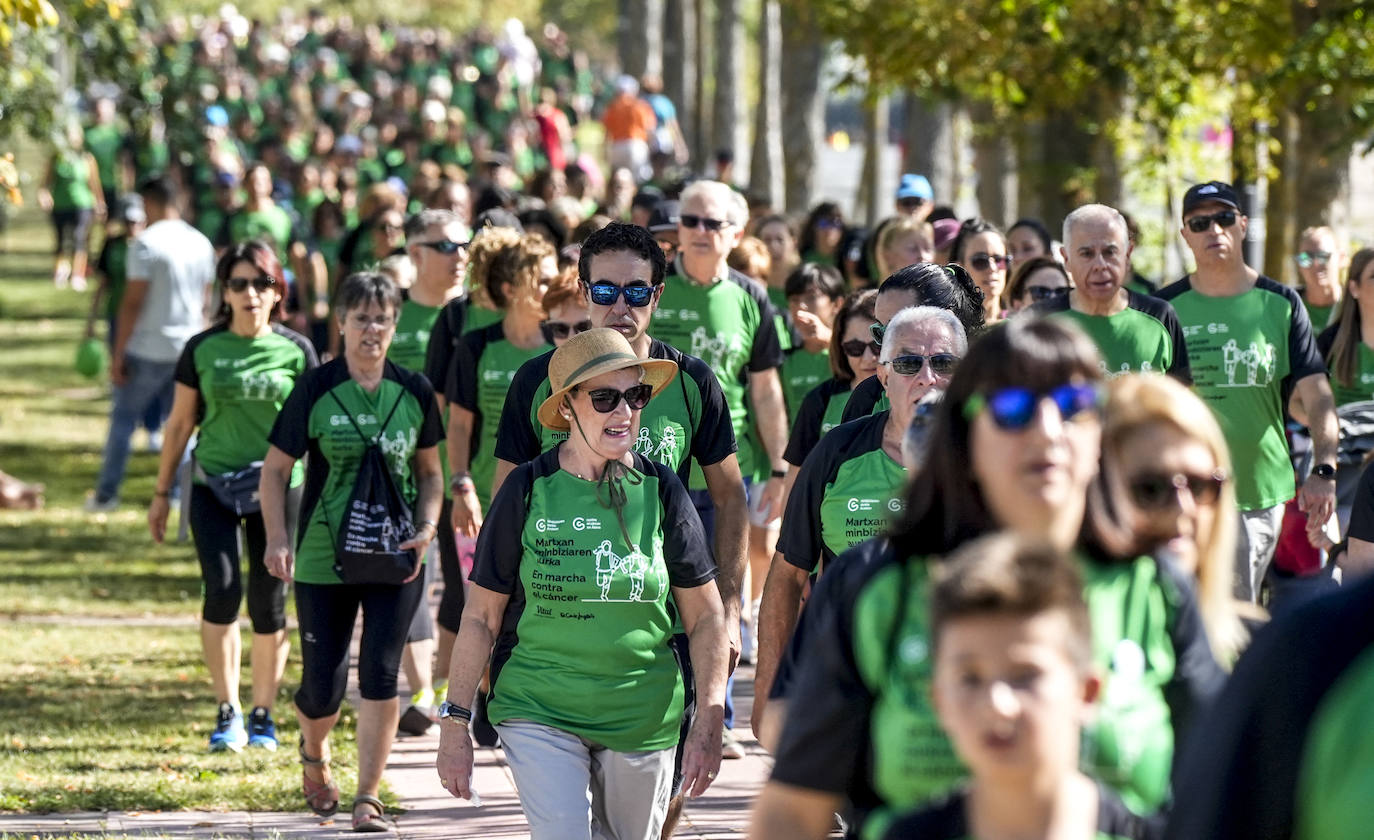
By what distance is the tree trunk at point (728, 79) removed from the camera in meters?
28.8

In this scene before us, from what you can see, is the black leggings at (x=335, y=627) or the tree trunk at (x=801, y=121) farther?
the tree trunk at (x=801, y=121)

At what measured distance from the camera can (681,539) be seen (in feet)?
18.2

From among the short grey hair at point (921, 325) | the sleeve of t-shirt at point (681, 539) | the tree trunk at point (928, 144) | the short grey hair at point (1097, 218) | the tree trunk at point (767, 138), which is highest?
the tree trunk at point (767, 138)

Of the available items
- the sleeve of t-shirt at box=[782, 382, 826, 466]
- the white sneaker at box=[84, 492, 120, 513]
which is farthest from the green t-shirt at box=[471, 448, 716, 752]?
the white sneaker at box=[84, 492, 120, 513]

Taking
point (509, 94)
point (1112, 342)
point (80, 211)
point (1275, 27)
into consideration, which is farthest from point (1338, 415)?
point (509, 94)

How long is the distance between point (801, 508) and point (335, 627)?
114 inches

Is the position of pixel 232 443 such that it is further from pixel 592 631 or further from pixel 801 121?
pixel 801 121

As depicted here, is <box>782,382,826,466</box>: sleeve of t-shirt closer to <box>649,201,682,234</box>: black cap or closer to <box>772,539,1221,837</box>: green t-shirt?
<box>649,201,682,234</box>: black cap

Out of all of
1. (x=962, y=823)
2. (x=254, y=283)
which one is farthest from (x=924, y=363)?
(x=254, y=283)

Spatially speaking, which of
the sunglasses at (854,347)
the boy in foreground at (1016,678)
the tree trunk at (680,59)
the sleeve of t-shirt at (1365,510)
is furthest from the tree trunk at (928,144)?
the boy in foreground at (1016,678)

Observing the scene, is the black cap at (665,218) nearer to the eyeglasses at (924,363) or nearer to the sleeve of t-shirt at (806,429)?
the sleeve of t-shirt at (806,429)

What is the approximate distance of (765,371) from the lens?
9.04 metres

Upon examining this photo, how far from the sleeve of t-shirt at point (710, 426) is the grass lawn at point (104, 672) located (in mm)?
2332

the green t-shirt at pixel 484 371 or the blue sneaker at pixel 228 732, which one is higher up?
the green t-shirt at pixel 484 371
